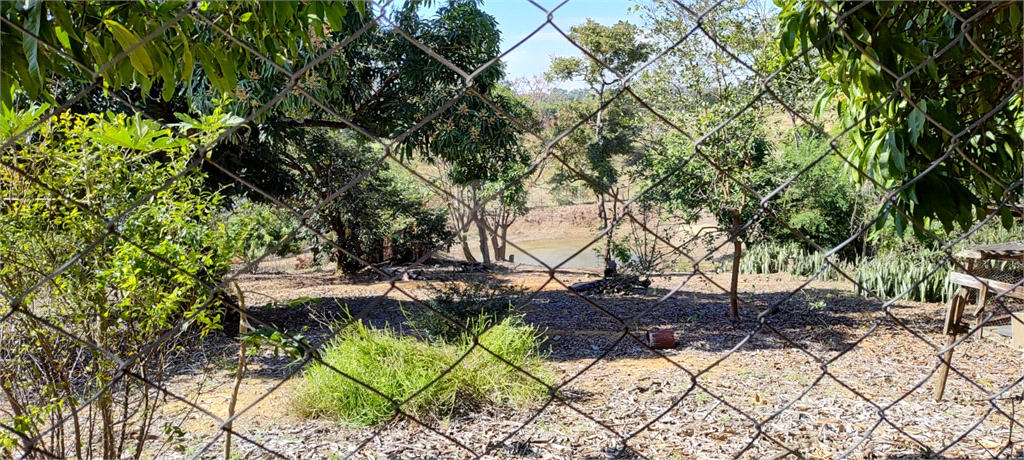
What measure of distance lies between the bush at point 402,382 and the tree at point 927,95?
224cm

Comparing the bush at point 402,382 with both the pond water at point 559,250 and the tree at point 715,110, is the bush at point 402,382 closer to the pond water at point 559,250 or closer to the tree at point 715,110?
the tree at point 715,110

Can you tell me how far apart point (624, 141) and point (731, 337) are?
279 inches

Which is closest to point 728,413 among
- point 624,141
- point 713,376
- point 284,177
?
point 713,376

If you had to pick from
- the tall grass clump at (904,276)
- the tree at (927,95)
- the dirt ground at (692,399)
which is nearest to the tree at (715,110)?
the dirt ground at (692,399)

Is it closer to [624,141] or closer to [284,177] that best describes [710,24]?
[284,177]

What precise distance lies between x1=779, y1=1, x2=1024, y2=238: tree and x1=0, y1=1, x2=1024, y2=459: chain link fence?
11 millimetres

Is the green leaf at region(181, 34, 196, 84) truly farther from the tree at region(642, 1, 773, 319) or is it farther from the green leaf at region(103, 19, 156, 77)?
the tree at region(642, 1, 773, 319)

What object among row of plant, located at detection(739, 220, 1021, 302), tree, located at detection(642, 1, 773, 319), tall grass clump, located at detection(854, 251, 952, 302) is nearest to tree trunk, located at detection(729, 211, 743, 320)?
tree, located at detection(642, 1, 773, 319)

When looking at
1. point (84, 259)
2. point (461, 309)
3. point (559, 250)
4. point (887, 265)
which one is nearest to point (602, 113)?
point (559, 250)

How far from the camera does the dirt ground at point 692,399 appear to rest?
2.32 meters

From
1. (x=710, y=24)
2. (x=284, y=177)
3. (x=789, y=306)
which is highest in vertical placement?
(x=710, y=24)

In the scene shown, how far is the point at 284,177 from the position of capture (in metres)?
6.44

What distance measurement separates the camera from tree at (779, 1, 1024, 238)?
3.35ft

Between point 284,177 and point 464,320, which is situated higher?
point 284,177
